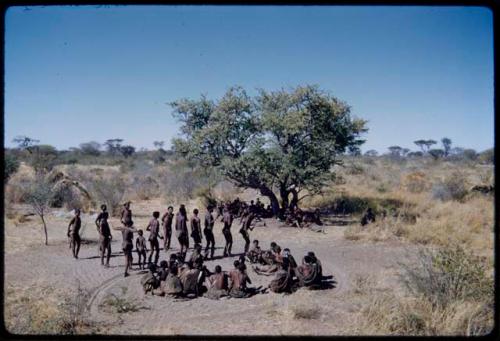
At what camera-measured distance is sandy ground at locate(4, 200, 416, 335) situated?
7980 millimetres

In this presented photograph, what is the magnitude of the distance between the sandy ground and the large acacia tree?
8.81 ft

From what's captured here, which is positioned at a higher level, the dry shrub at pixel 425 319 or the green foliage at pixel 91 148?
the green foliage at pixel 91 148

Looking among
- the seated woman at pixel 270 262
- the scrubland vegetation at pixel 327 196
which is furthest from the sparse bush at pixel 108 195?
the seated woman at pixel 270 262

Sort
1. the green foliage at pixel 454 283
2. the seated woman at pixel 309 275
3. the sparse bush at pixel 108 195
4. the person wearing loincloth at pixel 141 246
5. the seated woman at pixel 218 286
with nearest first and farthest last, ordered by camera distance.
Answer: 1. the green foliage at pixel 454 283
2. the seated woman at pixel 218 286
3. the seated woman at pixel 309 275
4. the person wearing loincloth at pixel 141 246
5. the sparse bush at pixel 108 195

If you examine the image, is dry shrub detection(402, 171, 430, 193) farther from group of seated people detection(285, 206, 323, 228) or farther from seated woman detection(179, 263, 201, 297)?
seated woman detection(179, 263, 201, 297)

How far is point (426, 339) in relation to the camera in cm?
674

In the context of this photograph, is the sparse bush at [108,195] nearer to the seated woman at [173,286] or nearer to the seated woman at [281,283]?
the seated woman at [173,286]

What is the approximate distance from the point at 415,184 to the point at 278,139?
13151 mm

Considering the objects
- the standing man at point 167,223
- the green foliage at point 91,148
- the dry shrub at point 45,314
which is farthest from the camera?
the green foliage at point 91,148

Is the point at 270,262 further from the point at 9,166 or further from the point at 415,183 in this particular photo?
the point at 415,183

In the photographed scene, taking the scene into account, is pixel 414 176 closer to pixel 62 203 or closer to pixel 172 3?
pixel 62 203

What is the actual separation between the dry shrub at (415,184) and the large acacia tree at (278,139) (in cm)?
958

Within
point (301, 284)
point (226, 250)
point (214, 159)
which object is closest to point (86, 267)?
point (226, 250)

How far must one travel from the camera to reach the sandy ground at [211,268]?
26.2 ft
